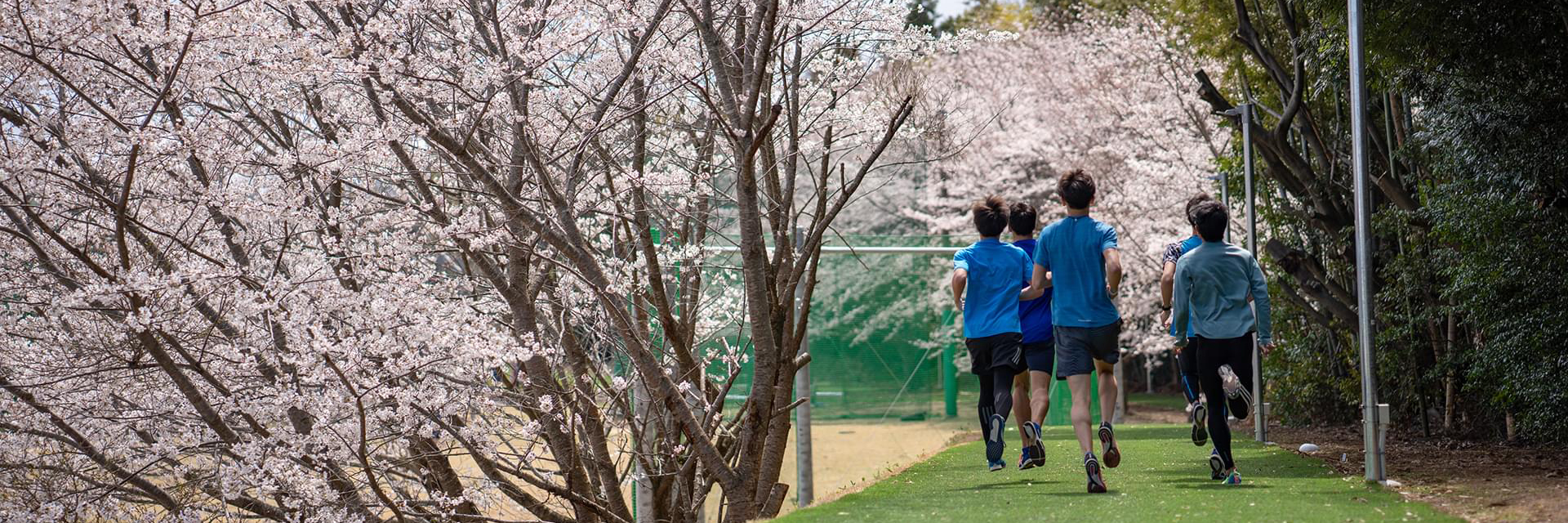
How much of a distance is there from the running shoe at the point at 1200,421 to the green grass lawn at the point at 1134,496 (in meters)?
0.25

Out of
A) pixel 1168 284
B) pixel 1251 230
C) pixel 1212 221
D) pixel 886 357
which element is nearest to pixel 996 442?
pixel 1168 284

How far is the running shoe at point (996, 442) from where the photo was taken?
7.05m

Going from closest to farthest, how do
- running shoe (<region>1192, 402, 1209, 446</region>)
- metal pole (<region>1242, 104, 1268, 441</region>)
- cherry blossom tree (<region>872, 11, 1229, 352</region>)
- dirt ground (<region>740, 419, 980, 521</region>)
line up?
1. running shoe (<region>1192, 402, 1209, 446</region>)
2. metal pole (<region>1242, 104, 1268, 441</region>)
3. dirt ground (<region>740, 419, 980, 521</region>)
4. cherry blossom tree (<region>872, 11, 1229, 352</region>)

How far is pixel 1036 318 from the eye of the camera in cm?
694

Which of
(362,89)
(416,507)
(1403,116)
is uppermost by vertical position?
(1403,116)

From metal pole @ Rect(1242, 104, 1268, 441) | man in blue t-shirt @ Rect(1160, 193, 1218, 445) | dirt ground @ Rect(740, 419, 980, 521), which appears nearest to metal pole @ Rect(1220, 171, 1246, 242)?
metal pole @ Rect(1242, 104, 1268, 441)

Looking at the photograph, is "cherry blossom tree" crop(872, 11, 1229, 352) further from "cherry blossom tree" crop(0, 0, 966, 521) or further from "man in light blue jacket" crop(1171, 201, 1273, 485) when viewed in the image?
"man in light blue jacket" crop(1171, 201, 1273, 485)

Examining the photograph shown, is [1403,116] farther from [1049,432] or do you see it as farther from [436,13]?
[436,13]

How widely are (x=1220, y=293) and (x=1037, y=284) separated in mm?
883

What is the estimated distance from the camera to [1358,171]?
6711 mm

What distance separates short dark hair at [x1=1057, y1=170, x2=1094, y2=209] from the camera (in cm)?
657

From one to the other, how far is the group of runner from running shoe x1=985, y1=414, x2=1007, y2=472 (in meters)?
0.03

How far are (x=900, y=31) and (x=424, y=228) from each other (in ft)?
12.8

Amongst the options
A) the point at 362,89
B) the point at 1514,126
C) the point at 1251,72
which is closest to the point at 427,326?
the point at 362,89
